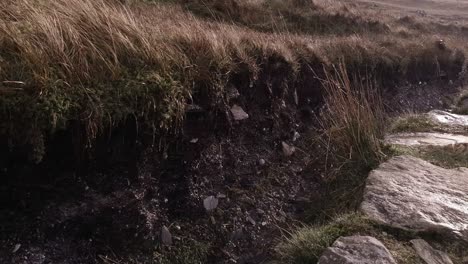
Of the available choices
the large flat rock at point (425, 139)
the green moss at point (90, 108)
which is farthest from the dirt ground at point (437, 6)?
the green moss at point (90, 108)

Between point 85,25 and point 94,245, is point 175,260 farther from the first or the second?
point 85,25

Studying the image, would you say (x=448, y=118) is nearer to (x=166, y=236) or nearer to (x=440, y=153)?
(x=440, y=153)

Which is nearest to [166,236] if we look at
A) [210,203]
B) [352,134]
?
[210,203]

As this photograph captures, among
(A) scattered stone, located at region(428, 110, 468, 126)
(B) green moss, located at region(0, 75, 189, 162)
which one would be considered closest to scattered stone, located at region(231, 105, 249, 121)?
(B) green moss, located at region(0, 75, 189, 162)

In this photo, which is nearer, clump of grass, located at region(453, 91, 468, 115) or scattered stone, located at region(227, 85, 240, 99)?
scattered stone, located at region(227, 85, 240, 99)

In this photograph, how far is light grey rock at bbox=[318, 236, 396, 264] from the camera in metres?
3.62

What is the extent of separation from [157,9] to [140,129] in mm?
3340

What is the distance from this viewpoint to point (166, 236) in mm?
4227

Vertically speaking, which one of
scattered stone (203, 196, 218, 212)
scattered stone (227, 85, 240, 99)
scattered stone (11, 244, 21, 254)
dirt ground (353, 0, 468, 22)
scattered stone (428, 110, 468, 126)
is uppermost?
scattered stone (227, 85, 240, 99)

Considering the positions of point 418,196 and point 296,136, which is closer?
point 418,196

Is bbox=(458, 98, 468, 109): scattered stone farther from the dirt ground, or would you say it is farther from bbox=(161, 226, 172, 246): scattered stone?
the dirt ground

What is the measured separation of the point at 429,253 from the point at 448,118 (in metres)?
5.44

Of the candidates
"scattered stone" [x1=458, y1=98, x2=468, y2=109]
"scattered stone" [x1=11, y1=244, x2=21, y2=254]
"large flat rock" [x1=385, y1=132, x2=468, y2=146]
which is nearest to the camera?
"scattered stone" [x1=11, y1=244, x2=21, y2=254]

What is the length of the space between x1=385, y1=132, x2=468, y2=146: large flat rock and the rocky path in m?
1.05
